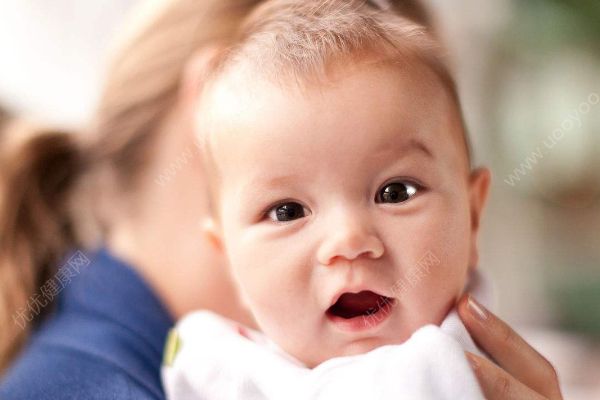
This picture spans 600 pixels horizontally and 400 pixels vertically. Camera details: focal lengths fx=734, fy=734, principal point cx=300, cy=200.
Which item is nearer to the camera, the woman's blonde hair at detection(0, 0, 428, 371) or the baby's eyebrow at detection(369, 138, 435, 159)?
the baby's eyebrow at detection(369, 138, 435, 159)

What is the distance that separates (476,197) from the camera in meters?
0.59

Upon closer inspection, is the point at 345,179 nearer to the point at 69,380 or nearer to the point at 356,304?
the point at 356,304

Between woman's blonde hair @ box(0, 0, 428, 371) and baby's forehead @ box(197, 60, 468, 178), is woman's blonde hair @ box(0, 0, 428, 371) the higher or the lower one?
the lower one

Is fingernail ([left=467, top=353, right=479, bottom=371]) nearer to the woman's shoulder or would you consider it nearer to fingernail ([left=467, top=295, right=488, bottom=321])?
fingernail ([left=467, top=295, right=488, bottom=321])

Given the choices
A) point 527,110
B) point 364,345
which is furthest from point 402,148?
point 527,110

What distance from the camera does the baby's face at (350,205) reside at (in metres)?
0.49

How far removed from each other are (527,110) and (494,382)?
0.89 meters

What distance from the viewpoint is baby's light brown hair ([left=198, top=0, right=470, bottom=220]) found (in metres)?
0.51

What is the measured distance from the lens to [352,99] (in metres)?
0.50

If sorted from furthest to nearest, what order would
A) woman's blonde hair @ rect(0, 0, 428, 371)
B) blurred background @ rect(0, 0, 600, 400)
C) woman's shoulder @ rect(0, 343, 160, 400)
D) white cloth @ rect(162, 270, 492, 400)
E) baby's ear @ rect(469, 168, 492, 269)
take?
blurred background @ rect(0, 0, 600, 400), woman's blonde hair @ rect(0, 0, 428, 371), woman's shoulder @ rect(0, 343, 160, 400), baby's ear @ rect(469, 168, 492, 269), white cloth @ rect(162, 270, 492, 400)

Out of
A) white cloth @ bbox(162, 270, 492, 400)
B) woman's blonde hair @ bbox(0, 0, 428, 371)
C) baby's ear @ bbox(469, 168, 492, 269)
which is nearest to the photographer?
white cloth @ bbox(162, 270, 492, 400)

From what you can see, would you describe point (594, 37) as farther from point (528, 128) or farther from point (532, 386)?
point (532, 386)

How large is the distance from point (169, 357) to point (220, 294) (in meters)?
0.24

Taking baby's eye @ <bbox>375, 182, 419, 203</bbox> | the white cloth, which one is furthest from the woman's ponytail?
baby's eye @ <bbox>375, 182, 419, 203</bbox>
